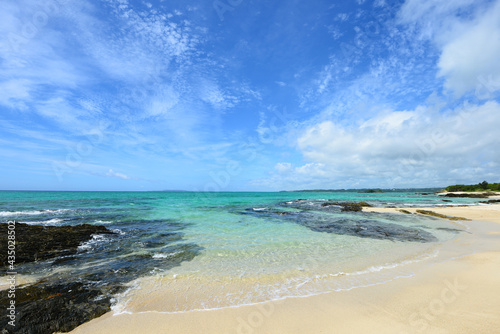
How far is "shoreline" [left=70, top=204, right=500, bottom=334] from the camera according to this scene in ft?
14.3

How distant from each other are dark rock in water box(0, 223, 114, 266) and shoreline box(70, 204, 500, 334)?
27.0 feet

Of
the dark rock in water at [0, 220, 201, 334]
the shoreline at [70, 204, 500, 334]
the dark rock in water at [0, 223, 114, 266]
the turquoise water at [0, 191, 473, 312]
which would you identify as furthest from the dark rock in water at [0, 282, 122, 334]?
the dark rock in water at [0, 223, 114, 266]

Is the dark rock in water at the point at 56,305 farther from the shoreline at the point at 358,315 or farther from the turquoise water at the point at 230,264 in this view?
the turquoise water at the point at 230,264

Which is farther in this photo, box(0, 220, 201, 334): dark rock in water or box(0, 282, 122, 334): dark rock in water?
box(0, 220, 201, 334): dark rock in water

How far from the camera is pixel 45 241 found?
11.6m

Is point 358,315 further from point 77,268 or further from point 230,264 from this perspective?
point 77,268

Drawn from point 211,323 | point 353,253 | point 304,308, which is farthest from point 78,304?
point 353,253

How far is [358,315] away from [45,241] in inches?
616

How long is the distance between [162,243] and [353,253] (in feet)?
34.7

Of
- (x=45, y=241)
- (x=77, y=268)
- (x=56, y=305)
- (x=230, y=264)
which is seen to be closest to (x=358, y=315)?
(x=230, y=264)

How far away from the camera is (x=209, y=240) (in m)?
13.0

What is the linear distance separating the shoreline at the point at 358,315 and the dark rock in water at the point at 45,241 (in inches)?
324

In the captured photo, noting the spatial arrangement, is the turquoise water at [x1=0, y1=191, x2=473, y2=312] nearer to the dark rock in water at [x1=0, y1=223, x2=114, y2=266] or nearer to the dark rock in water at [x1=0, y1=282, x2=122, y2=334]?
the dark rock in water at [x1=0, y1=282, x2=122, y2=334]

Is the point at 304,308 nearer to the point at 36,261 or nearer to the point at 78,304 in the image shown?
the point at 78,304
